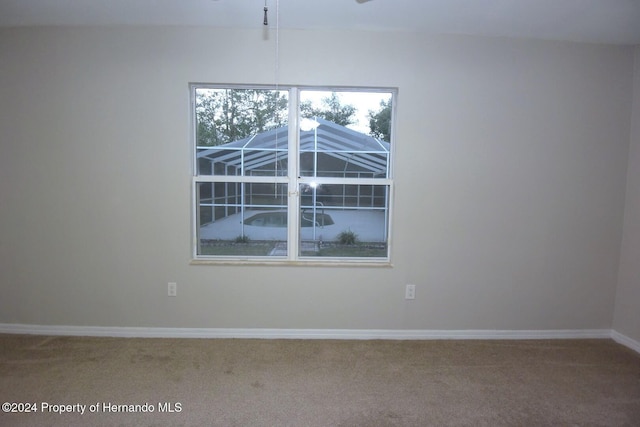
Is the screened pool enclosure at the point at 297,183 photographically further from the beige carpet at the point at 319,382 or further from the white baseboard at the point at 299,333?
the beige carpet at the point at 319,382

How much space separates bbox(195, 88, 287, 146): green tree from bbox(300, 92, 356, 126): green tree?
0.19 m

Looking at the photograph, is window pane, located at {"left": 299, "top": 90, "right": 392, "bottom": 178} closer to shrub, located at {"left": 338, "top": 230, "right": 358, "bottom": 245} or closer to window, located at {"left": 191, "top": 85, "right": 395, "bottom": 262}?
window, located at {"left": 191, "top": 85, "right": 395, "bottom": 262}

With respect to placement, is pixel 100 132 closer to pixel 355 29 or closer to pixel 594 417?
pixel 355 29

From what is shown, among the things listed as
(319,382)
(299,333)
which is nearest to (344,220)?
A: (299,333)

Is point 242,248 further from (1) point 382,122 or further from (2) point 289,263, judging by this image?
(1) point 382,122

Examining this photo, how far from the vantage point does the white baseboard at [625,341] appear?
7.98 feet

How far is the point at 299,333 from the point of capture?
8.39 feet

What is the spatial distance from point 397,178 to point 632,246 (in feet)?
6.35

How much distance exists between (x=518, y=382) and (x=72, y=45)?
396cm

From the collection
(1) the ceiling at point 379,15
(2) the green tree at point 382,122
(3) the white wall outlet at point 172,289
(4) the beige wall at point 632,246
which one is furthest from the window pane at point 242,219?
(4) the beige wall at point 632,246

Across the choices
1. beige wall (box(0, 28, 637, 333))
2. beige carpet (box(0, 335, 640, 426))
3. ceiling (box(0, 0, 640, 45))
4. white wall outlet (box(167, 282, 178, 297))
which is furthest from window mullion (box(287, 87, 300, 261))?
white wall outlet (box(167, 282, 178, 297))

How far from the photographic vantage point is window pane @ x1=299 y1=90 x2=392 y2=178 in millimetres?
2555

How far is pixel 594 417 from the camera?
175 cm

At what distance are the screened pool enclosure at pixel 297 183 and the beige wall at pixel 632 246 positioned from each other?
6.27 ft
